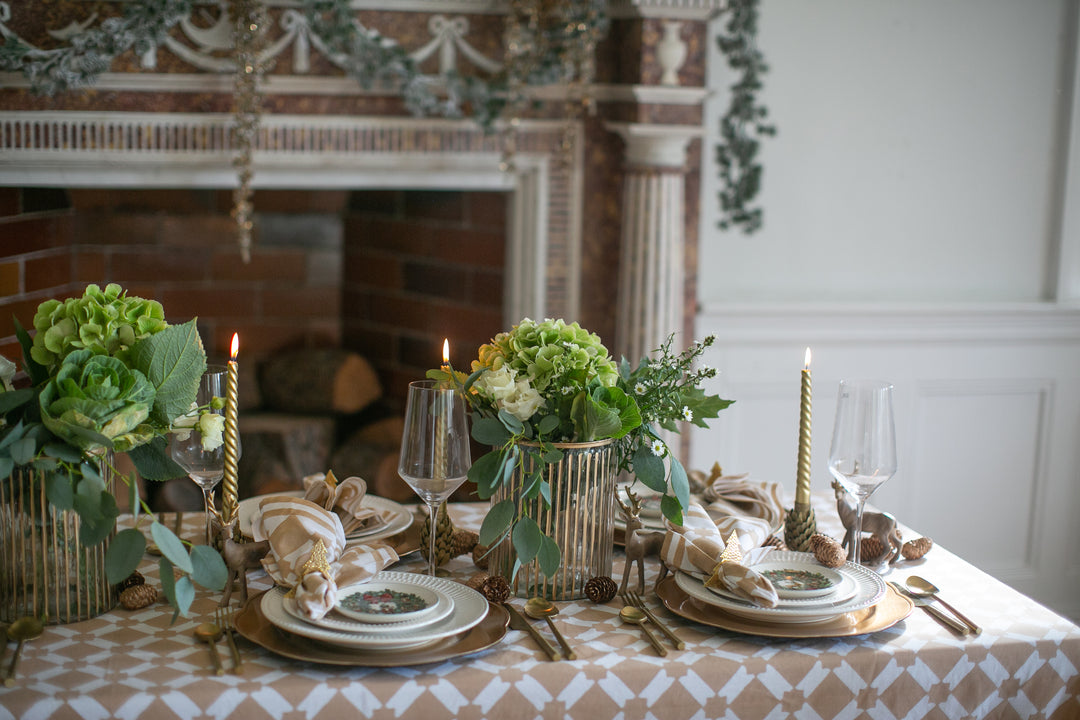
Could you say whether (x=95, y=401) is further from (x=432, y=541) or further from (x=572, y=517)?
(x=572, y=517)

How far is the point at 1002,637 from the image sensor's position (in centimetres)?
136

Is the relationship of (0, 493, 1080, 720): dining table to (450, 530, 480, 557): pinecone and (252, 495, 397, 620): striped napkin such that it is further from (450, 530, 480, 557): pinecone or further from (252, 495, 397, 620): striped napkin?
(450, 530, 480, 557): pinecone

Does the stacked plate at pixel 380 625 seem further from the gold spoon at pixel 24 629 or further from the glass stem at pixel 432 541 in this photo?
the gold spoon at pixel 24 629

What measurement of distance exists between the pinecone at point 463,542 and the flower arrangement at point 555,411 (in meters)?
0.15

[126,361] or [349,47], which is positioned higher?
[349,47]

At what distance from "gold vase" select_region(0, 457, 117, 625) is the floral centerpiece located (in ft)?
0.09

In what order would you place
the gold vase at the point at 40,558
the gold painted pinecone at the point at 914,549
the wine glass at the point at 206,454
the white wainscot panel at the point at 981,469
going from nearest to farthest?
the gold vase at the point at 40,558
the wine glass at the point at 206,454
the gold painted pinecone at the point at 914,549
the white wainscot panel at the point at 981,469

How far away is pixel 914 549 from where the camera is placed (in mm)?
1647

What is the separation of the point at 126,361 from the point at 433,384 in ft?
1.27

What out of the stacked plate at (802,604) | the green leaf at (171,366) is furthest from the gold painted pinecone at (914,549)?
the green leaf at (171,366)

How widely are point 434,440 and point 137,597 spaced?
1.40 feet

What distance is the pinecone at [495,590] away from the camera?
1.39 m

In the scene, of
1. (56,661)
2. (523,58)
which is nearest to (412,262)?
(523,58)

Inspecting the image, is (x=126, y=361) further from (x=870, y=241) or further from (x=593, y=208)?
(x=870, y=241)
